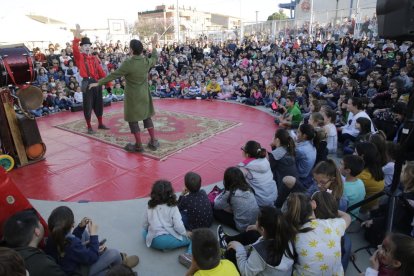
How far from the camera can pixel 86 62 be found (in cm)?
548

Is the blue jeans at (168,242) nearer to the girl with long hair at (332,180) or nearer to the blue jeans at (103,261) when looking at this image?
the blue jeans at (103,261)

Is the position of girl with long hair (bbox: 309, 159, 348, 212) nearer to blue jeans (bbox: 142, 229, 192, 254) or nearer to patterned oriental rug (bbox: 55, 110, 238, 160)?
blue jeans (bbox: 142, 229, 192, 254)

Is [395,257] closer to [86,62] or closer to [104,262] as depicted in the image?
[104,262]

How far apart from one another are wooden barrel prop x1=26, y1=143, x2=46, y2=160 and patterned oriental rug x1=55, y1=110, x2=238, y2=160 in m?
0.98

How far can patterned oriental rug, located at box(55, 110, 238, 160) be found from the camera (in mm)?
5078

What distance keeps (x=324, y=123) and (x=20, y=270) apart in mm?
3916

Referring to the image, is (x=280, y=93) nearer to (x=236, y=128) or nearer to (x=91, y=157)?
(x=236, y=128)

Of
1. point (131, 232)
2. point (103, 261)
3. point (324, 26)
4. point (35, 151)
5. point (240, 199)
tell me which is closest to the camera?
point (103, 261)

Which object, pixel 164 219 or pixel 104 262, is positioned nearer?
pixel 104 262

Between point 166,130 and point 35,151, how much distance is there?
85.5 inches

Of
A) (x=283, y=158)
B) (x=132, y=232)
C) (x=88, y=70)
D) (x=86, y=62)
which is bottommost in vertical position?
(x=132, y=232)

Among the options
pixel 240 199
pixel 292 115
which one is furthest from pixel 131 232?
pixel 292 115

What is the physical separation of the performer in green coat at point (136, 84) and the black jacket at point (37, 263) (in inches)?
120

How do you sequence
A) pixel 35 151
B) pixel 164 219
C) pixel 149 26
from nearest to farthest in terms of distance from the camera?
pixel 164 219, pixel 35 151, pixel 149 26
